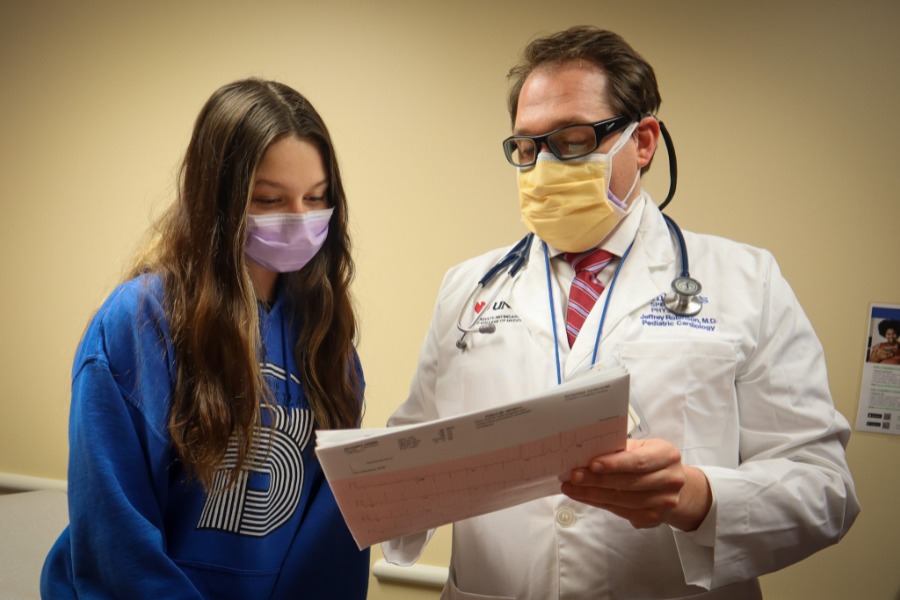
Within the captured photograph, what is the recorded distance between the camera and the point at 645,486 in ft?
3.55

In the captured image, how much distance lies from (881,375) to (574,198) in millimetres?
1317

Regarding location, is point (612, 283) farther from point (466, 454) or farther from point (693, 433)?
point (466, 454)

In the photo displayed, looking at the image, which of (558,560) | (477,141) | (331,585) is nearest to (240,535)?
(331,585)

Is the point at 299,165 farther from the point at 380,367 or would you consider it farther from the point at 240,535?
the point at 380,367

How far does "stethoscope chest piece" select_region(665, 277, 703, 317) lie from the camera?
1.38 m

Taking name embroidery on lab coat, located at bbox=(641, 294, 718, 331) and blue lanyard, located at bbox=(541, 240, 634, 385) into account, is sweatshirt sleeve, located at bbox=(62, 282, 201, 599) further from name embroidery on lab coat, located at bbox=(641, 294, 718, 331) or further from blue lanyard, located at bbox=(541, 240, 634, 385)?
name embroidery on lab coat, located at bbox=(641, 294, 718, 331)

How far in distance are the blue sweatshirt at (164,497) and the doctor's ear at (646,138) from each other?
2.62ft

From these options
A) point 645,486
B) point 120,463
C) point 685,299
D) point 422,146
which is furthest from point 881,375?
point 120,463

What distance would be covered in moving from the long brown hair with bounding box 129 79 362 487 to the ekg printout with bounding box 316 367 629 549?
329mm

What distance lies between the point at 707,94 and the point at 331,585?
5.76ft

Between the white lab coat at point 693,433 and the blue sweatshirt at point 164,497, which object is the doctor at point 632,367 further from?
the blue sweatshirt at point 164,497

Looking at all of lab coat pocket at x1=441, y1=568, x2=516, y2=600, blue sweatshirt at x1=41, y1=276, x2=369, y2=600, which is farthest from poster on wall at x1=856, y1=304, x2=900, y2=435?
blue sweatshirt at x1=41, y1=276, x2=369, y2=600

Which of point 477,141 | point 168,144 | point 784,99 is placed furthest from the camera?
point 168,144

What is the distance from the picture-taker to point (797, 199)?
2.20 m
